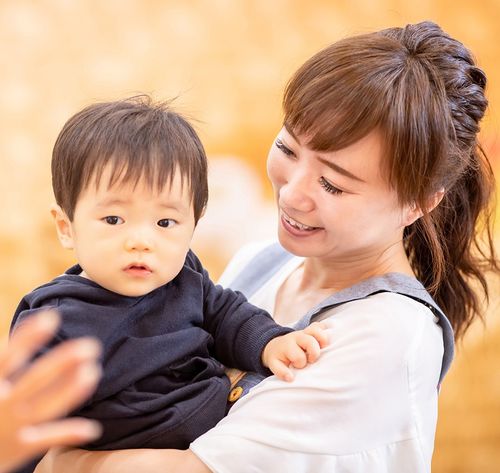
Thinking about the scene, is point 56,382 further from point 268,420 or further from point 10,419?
→ point 268,420

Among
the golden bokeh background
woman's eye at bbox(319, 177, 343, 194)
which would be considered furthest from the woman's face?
the golden bokeh background

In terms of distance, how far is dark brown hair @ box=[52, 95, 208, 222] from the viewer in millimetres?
1239

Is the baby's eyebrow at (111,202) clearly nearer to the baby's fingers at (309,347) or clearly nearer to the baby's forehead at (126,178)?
the baby's forehead at (126,178)

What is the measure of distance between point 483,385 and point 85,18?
Answer: 1.48 meters

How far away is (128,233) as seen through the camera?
4.07 feet

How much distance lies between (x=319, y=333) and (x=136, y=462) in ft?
1.10

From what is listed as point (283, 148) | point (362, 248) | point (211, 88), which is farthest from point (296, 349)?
point (211, 88)

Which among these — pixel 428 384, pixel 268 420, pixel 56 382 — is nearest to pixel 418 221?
pixel 428 384

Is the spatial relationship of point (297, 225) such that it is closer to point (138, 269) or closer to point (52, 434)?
point (138, 269)

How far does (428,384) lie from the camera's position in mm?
1341

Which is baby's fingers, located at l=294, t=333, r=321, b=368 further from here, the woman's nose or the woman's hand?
the woman's hand

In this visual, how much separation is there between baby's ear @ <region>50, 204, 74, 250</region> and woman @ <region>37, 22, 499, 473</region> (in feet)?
1.06

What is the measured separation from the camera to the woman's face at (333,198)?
133cm

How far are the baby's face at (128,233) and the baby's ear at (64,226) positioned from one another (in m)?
0.03
